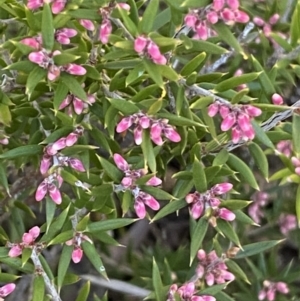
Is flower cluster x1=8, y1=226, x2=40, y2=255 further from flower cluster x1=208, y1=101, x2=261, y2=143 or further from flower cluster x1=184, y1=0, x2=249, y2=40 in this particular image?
flower cluster x1=184, y1=0, x2=249, y2=40

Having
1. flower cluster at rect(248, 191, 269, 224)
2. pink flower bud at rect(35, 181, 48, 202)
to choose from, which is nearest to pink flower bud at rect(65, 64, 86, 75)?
pink flower bud at rect(35, 181, 48, 202)

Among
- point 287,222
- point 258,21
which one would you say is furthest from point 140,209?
point 287,222

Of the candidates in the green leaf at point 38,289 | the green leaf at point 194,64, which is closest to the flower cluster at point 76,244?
the green leaf at point 38,289

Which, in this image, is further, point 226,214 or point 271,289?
point 271,289

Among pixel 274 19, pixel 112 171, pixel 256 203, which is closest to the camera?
pixel 112 171

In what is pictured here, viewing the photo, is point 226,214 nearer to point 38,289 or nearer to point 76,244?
point 76,244

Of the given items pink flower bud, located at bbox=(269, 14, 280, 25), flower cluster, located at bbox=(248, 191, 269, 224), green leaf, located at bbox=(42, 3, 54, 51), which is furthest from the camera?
flower cluster, located at bbox=(248, 191, 269, 224)

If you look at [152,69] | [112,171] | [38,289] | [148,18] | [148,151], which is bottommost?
[38,289]
